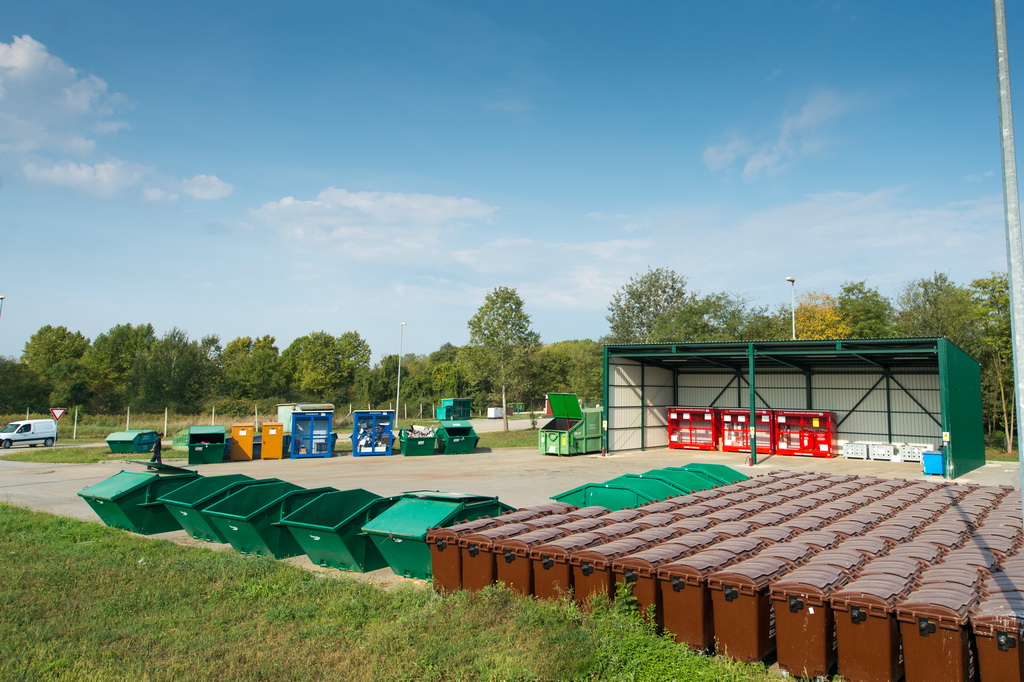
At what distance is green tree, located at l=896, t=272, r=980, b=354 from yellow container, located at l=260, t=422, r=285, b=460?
3859cm

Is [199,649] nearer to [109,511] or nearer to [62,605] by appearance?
[62,605]

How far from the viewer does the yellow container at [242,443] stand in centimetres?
2742

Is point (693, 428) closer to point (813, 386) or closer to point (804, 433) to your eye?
point (804, 433)

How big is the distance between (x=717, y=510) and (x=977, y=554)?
351 cm

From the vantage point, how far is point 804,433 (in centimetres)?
2947

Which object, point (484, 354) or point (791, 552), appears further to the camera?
point (484, 354)

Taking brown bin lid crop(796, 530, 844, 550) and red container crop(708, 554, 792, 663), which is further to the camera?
brown bin lid crop(796, 530, 844, 550)

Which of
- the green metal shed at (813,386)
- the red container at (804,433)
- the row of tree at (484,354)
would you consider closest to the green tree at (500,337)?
the row of tree at (484,354)

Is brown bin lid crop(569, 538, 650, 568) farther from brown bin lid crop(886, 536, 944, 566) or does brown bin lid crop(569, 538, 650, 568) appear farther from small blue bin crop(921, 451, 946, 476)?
small blue bin crop(921, 451, 946, 476)

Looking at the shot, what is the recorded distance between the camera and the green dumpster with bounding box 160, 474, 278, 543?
10.9m

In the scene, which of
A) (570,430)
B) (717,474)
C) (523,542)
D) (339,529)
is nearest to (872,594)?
(523,542)

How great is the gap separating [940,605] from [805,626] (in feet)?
3.52

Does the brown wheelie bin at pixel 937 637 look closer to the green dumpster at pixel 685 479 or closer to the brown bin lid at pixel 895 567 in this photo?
the brown bin lid at pixel 895 567

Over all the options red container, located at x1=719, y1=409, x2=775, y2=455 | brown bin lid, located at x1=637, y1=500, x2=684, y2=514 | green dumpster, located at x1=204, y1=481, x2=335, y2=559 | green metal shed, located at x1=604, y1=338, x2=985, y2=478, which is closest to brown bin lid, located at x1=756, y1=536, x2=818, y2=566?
brown bin lid, located at x1=637, y1=500, x2=684, y2=514
